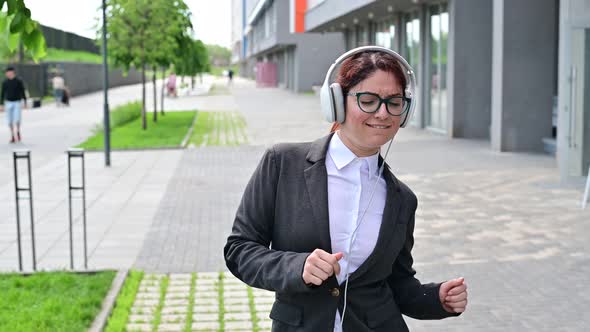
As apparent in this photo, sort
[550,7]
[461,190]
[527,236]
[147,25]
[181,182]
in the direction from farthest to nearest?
1. [147,25]
2. [550,7]
3. [181,182]
4. [461,190]
5. [527,236]

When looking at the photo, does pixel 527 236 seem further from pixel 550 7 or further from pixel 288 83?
pixel 288 83

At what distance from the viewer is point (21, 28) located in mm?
Answer: 4148

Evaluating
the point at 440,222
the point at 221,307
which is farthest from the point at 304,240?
the point at 440,222

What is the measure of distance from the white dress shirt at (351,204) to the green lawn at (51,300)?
3.88 meters

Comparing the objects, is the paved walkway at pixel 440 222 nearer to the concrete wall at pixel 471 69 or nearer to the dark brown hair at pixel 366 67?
the concrete wall at pixel 471 69

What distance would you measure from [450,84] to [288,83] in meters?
48.5

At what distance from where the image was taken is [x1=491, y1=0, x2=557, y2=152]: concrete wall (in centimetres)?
1883

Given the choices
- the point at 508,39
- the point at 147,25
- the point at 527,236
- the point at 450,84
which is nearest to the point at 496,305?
the point at 527,236

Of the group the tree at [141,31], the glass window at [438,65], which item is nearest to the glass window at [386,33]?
the glass window at [438,65]

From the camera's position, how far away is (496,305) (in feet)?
22.7

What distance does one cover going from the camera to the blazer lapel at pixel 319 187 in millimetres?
2691

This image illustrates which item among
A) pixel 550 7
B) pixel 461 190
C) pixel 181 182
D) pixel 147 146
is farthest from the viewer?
pixel 147 146

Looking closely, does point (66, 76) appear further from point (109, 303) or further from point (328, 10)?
point (109, 303)

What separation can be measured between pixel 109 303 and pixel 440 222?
470cm
